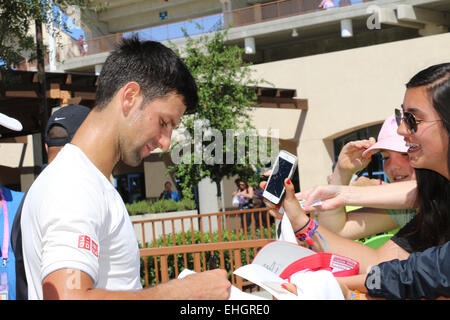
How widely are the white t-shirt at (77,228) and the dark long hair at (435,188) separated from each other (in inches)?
47.1

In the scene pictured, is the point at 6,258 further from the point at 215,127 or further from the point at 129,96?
the point at 215,127

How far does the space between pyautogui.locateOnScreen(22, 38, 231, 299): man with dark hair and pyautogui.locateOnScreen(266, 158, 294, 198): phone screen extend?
1.70ft

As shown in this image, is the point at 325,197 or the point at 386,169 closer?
the point at 325,197

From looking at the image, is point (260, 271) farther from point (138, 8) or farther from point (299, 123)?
point (138, 8)

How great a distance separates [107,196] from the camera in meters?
1.74

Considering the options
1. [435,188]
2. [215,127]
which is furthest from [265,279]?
[215,127]

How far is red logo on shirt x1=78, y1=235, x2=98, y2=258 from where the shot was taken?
1.54 metres

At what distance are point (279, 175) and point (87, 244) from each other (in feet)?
3.47

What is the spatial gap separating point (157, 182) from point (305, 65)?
8169mm

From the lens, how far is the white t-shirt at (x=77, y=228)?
1535 millimetres

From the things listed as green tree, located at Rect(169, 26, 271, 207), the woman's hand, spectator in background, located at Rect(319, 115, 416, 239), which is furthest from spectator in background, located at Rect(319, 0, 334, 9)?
the woman's hand

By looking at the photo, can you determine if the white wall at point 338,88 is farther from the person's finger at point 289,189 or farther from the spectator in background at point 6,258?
the spectator in background at point 6,258

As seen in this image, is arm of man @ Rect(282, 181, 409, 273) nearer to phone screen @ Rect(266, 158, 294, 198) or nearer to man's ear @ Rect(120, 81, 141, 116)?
phone screen @ Rect(266, 158, 294, 198)
